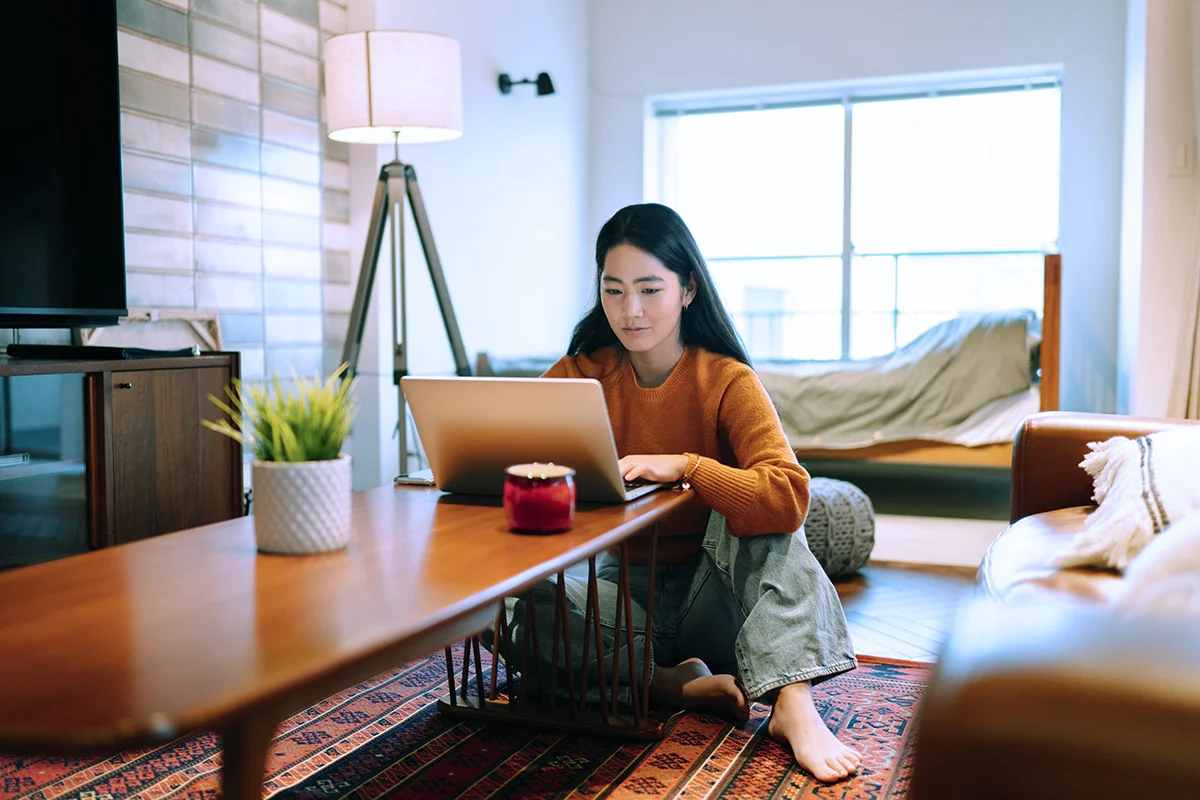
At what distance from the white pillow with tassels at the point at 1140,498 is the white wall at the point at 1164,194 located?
81.2 inches

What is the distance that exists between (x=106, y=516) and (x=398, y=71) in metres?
1.44

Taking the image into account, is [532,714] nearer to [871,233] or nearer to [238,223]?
[238,223]

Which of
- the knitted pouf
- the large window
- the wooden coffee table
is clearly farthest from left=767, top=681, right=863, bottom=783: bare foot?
the large window

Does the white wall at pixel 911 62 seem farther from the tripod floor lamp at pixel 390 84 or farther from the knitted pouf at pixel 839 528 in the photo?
the tripod floor lamp at pixel 390 84

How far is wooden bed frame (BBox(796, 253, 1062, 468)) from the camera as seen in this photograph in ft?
11.9

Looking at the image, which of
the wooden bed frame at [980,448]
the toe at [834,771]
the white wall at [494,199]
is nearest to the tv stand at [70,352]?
the white wall at [494,199]

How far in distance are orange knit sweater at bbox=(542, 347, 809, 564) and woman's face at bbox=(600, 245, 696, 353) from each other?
0.10 m

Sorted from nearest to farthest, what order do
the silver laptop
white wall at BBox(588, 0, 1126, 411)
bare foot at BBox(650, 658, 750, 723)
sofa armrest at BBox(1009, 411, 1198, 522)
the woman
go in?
the silver laptop < the woman < bare foot at BBox(650, 658, 750, 723) < sofa armrest at BBox(1009, 411, 1198, 522) < white wall at BBox(588, 0, 1126, 411)

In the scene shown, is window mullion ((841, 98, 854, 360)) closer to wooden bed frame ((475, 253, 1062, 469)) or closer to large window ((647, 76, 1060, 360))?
large window ((647, 76, 1060, 360))

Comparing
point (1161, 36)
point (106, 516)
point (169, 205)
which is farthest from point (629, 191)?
point (106, 516)

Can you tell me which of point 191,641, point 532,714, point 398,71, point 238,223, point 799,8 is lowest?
point 532,714

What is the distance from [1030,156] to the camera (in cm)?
532

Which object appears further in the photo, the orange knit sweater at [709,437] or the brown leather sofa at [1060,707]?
the orange knit sweater at [709,437]

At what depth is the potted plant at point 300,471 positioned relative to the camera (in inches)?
45.2
